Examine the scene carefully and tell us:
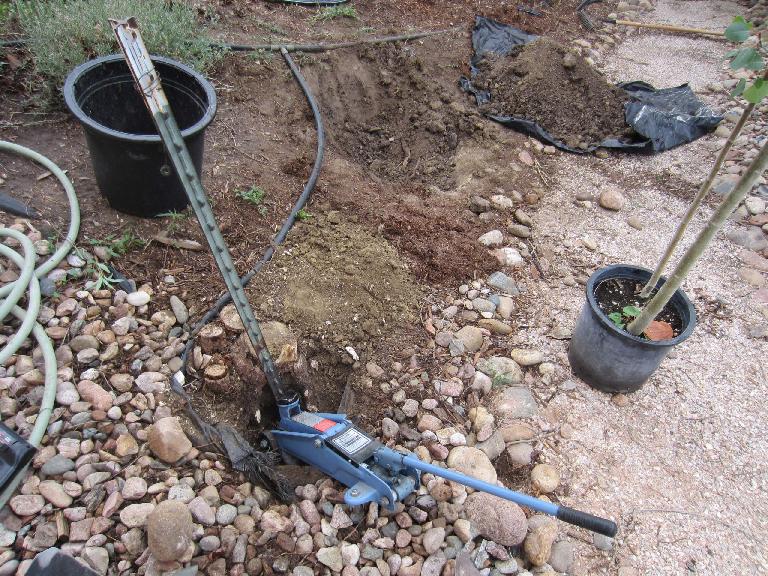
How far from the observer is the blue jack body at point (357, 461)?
1.98 metres

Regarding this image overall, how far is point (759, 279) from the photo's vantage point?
3.50m

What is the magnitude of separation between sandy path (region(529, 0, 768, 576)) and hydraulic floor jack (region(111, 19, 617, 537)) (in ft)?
2.27

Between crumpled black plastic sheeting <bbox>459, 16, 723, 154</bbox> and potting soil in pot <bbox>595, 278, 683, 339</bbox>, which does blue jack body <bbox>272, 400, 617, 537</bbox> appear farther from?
crumpled black plastic sheeting <bbox>459, 16, 723, 154</bbox>

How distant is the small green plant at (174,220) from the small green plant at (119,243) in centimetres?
15

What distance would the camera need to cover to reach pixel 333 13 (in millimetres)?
4957

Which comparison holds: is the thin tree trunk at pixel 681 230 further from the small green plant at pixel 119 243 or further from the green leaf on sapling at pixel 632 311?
the small green plant at pixel 119 243

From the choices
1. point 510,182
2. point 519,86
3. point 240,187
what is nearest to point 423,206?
point 510,182

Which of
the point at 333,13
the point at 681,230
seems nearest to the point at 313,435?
the point at 681,230

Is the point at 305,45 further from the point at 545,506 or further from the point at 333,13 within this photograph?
the point at 545,506

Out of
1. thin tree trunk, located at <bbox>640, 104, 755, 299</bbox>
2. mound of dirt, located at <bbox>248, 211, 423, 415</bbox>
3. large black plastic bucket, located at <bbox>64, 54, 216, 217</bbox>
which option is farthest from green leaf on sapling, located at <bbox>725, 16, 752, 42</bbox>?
large black plastic bucket, located at <bbox>64, 54, 216, 217</bbox>

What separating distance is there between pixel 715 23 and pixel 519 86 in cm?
339

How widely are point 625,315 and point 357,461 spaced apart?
4.93 feet

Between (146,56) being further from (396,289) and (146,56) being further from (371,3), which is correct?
(371,3)

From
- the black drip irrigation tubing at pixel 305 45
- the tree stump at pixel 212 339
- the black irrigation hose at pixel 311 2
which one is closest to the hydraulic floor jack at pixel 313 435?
the tree stump at pixel 212 339
